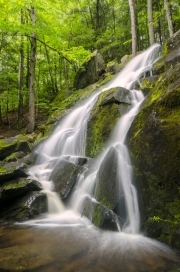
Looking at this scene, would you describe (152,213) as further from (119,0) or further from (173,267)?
(119,0)

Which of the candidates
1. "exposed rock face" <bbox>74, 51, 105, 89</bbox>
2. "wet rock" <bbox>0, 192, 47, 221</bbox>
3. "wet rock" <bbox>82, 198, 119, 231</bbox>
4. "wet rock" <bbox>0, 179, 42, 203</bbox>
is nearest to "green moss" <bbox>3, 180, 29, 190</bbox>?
"wet rock" <bbox>0, 179, 42, 203</bbox>

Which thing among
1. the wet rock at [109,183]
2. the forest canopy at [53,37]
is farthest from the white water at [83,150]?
the forest canopy at [53,37]

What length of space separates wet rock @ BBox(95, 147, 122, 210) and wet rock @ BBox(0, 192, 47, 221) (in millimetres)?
1554

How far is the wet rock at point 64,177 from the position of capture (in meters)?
6.19

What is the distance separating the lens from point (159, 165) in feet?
14.4

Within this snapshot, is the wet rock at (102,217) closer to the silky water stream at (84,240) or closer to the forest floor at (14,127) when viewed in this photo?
the silky water stream at (84,240)

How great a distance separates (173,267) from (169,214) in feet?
3.23

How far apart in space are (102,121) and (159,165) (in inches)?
159

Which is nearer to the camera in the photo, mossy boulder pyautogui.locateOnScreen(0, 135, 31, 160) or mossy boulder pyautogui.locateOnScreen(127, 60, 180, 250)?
mossy boulder pyautogui.locateOnScreen(127, 60, 180, 250)

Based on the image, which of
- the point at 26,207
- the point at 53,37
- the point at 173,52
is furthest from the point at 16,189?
the point at 173,52

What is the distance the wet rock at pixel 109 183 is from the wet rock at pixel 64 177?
106 cm

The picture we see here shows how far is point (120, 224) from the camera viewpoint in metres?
4.66

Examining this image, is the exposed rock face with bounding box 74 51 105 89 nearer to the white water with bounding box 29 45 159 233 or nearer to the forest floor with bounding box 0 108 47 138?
the white water with bounding box 29 45 159 233

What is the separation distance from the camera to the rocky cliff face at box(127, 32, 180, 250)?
13.4ft
